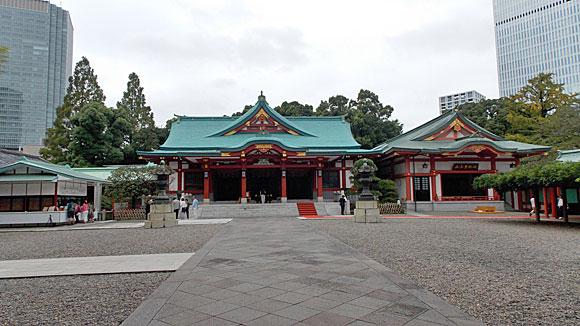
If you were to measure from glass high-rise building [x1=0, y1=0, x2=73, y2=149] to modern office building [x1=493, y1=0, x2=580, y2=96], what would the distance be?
94378mm

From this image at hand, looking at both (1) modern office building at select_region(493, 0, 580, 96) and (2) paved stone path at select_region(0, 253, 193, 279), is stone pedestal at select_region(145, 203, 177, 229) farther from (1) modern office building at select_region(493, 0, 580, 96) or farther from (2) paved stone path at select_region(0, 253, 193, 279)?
(1) modern office building at select_region(493, 0, 580, 96)

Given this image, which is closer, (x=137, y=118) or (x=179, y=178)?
(x=179, y=178)

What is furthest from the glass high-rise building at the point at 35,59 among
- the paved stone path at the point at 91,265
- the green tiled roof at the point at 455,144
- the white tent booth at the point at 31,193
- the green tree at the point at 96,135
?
the paved stone path at the point at 91,265

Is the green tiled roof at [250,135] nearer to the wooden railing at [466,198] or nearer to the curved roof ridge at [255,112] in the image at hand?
the curved roof ridge at [255,112]

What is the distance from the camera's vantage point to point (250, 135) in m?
27.3

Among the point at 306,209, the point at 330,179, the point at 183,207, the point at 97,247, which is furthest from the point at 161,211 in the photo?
the point at 330,179

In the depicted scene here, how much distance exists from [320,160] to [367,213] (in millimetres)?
9334

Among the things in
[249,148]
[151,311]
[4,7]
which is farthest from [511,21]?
[4,7]

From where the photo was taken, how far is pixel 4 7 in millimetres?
64062

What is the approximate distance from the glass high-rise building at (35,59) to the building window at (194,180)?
4879 centimetres

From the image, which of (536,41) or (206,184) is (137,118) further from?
(536,41)

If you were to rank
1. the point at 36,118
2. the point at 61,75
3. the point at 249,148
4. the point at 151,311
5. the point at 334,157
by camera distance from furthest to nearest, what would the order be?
the point at 61,75, the point at 36,118, the point at 334,157, the point at 249,148, the point at 151,311

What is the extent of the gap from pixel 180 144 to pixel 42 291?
23.0 metres

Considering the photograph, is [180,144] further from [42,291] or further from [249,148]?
[42,291]
